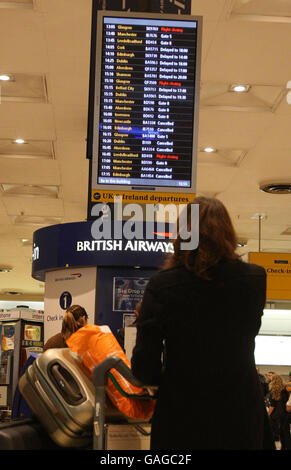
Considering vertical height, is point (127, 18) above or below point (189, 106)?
above

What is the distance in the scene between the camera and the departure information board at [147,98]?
4.20 meters

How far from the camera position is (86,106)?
320 inches

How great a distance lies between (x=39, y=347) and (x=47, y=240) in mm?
7260

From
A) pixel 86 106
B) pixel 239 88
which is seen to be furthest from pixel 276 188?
pixel 86 106

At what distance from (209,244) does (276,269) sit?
12.4 m

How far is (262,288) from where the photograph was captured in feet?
7.52

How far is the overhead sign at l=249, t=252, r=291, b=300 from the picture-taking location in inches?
557

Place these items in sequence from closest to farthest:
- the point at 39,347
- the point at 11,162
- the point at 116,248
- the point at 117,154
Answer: the point at 117,154
the point at 116,248
the point at 11,162
the point at 39,347

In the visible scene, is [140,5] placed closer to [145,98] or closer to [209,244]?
[145,98]

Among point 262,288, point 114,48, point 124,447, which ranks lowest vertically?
point 124,447

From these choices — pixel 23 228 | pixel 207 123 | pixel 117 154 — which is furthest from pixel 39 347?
pixel 117 154

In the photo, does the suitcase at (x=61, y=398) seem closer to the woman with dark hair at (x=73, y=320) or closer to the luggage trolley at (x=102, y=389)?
the luggage trolley at (x=102, y=389)

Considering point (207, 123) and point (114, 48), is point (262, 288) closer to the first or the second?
point (114, 48)
